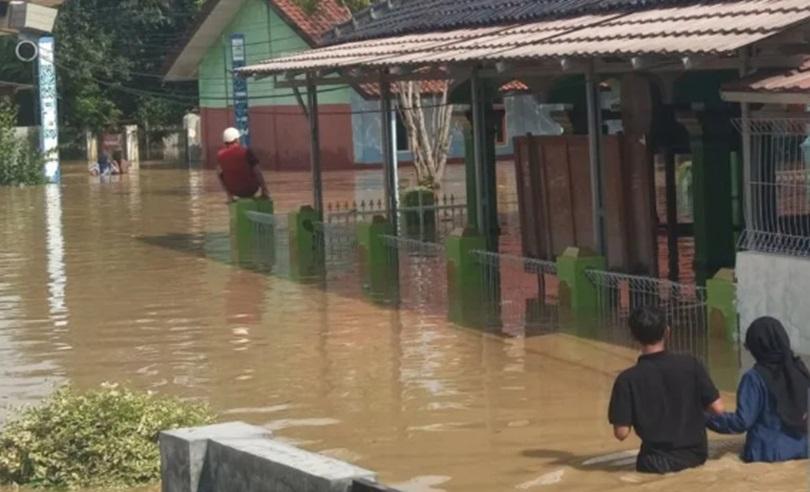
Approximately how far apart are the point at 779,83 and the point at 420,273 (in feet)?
27.3

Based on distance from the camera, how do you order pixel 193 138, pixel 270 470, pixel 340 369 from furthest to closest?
pixel 193 138, pixel 340 369, pixel 270 470

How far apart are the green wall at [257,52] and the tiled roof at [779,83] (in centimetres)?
3408

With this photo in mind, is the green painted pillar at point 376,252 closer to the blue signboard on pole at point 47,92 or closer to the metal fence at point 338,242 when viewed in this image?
the metal fence at point 338,242

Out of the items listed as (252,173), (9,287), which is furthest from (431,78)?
(9,287)

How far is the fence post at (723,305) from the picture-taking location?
1341cm

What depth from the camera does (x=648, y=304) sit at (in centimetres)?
1552

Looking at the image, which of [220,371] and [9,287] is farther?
[9,287]

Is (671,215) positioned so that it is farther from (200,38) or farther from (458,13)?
(200,38)

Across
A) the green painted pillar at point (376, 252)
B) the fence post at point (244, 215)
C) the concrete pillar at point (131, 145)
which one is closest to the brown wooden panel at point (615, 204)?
the green painted pillar at point (376, 252)

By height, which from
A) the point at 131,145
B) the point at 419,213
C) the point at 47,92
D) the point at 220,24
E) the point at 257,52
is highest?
the point at 220,24

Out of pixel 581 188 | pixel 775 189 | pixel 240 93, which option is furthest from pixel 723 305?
pixel 240 93

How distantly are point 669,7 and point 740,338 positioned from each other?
3496 millimetres

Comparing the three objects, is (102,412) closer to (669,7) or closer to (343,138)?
(669,7)

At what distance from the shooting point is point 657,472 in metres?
8.87
